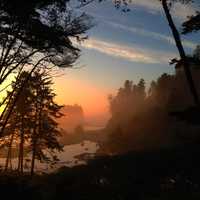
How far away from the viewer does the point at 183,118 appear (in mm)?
14070

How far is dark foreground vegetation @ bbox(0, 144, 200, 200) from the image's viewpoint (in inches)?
682

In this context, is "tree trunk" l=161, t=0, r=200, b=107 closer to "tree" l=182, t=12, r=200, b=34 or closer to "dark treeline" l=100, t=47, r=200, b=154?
"tree" l=182, t=12, r=200, b=34

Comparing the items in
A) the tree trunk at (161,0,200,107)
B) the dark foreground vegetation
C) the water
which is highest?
the tree trunk at (161,0,200,107)

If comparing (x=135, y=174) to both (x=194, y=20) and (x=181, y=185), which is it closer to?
(x=181, y=185)

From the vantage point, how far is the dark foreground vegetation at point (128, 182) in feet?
56.9

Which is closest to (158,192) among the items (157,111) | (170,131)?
(170,131)

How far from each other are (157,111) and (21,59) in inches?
3607

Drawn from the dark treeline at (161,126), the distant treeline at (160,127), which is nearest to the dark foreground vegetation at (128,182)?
the dark treeline at (161,126)

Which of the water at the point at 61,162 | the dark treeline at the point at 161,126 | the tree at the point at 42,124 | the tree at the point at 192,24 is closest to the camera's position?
the tree at the point at 192,24

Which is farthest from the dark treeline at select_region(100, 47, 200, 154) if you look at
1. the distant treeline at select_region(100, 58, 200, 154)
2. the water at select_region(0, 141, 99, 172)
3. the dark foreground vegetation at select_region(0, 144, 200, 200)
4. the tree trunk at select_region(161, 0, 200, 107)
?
the tree trunk at select_region(161, 0, 200, 107)

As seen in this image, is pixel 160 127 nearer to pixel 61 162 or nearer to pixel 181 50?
pixel 61 162

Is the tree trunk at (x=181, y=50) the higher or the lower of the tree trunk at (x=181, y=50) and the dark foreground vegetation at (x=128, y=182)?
the higher

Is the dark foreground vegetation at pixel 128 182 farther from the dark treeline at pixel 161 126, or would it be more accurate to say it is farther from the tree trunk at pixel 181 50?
the dark treeline at pixel 161 126

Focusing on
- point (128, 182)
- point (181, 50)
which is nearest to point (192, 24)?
point (181, 50)
